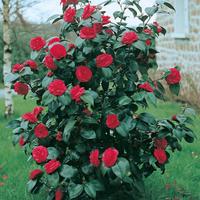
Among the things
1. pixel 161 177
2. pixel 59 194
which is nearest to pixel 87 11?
pixel 59 194

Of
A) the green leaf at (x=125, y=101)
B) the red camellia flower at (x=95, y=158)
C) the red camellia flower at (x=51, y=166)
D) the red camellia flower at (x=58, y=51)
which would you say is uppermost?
the red camellia flower at (x=58, y=51)

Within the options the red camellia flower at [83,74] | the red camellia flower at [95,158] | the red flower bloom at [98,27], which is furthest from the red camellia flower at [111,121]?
the red flower bloom at [98,27]

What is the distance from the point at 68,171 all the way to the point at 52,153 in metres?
0.22

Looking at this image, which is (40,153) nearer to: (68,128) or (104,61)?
(68,128)

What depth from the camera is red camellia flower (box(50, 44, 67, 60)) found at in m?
4.39

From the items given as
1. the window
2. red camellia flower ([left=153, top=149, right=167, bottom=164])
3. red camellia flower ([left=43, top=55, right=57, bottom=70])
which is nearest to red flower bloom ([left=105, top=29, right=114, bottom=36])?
red camellia flower ([left=43, top=55, right=57, bottom=70])

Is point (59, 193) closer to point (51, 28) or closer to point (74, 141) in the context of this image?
point (74, 141)

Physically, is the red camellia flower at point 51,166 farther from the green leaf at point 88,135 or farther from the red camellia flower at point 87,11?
the red camellia flower at point 87,11

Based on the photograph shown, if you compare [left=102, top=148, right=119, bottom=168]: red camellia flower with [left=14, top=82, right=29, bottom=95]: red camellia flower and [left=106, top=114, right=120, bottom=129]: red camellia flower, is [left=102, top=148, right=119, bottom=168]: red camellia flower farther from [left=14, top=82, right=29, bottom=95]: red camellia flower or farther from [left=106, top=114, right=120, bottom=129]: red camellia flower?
[left=14, top=82, right=29, bottom=95]: red camellia flower

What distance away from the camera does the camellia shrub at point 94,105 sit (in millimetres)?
4406

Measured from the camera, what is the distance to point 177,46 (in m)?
13.9

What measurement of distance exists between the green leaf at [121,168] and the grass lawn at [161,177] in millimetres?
1099

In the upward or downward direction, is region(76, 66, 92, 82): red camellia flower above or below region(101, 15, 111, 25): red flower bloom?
below

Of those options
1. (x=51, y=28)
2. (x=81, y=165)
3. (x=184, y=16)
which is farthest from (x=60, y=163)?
(x=51, y=28)
